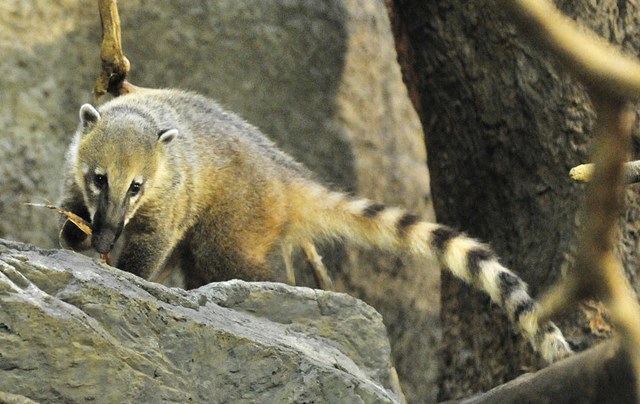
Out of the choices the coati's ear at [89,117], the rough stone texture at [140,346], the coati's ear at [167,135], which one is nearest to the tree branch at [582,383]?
the rough stone texture at [140,346]

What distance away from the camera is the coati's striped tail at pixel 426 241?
20.4 ft

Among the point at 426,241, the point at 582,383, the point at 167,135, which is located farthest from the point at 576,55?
the point at 426,241

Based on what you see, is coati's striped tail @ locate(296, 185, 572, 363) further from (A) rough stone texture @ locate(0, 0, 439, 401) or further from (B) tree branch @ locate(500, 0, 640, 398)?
(B) tree branch @ locate(500, 0, 640, 398)

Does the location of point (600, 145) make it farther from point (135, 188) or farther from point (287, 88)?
point (287, 88)

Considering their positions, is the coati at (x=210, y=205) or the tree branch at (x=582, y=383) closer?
the tree branch at (x=582, y=383)

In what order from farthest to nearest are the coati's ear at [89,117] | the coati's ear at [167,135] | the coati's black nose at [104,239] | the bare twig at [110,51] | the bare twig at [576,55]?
the bare twig at [110,51] → the coati's ear at [167,135] → the coati's ear at [89,117] → the coati's black nose at [104,239] → the bare twig at [576,55]

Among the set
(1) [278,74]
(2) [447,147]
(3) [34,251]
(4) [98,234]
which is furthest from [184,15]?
(3) [34,251]

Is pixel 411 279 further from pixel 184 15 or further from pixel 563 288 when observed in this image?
pixel 563 288

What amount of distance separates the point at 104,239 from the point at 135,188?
0.66 m

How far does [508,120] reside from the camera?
23.8 ft

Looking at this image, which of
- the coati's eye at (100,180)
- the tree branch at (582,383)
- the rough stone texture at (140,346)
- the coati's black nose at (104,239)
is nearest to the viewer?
the tree branch at (582,383)

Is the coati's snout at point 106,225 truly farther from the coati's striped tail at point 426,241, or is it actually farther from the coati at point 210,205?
the coati's striped tail at point 426,241

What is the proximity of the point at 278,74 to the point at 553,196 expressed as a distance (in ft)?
9.09

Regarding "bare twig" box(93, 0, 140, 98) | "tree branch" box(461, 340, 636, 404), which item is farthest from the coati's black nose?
"tree branch" box(461, 340, 636, 404)
